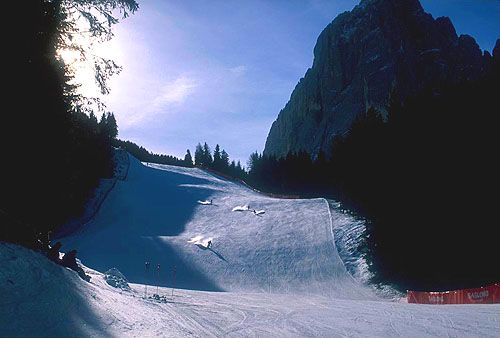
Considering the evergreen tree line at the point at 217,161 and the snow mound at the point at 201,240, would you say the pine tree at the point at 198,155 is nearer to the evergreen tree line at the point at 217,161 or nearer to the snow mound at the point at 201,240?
the evergreen tree line at the point at 217,161

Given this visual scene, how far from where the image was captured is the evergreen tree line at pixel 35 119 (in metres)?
10.1

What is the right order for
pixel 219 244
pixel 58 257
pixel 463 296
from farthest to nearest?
1. pixel 219 244
2. pixel 463 296
3. pixel 58 257

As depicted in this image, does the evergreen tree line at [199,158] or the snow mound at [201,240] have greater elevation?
the evergreen tree line at [199,158]

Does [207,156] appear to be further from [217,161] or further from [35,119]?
[35,119]

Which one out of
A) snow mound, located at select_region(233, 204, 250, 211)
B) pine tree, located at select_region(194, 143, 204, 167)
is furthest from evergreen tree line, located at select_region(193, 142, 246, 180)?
snow mound, located at select_region(233, 204, 250, 211)

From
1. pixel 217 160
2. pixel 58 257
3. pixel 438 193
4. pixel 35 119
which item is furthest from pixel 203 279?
pixel 217 160

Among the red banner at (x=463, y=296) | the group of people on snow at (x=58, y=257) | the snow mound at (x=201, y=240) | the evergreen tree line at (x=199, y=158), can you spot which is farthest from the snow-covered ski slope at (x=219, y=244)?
the evergreen tree line at (x=199, y=158)

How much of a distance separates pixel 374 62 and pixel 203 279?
314 ft

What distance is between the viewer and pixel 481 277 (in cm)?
2391

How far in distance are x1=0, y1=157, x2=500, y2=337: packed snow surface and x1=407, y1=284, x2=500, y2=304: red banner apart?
8.78ft

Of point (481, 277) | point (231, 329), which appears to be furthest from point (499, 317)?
point (481, 277)

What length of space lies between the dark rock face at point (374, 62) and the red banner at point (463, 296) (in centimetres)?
8313

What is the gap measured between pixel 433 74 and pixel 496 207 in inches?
3610

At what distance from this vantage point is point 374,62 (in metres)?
105
